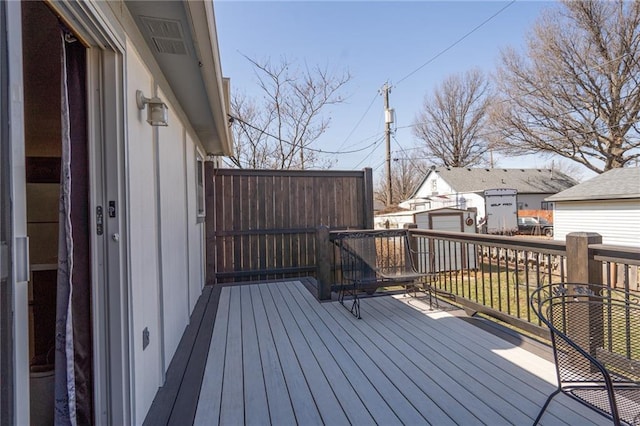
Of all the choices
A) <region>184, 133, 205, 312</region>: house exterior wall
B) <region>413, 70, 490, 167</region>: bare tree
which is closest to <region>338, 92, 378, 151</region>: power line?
<region>413, 70, 490, 167</region>: bare tree

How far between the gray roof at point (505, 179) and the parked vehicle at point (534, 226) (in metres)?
3.04

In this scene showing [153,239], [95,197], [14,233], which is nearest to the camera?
[14,233]

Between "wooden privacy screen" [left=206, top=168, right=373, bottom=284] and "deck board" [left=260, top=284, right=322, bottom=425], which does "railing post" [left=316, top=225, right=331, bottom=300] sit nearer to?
"deck board" [left=260, top=284, right=322, bottom=425]

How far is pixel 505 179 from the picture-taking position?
73.7 feet

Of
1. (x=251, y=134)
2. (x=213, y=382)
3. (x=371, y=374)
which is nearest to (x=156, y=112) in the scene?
(x=213, y=382)

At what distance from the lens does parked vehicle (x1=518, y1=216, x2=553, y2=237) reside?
54.3 feet

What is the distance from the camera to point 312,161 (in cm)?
1266

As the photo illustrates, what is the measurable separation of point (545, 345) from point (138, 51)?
3499 mm

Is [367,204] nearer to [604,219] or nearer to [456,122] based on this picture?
[604,219]

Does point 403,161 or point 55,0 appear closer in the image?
point 55,0

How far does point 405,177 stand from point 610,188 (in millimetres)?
14701

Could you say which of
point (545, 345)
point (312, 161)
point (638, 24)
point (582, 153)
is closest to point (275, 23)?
point (312, 161)

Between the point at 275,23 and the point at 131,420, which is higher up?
the point at 275,23

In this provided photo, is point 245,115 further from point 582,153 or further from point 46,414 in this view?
point 582,153
